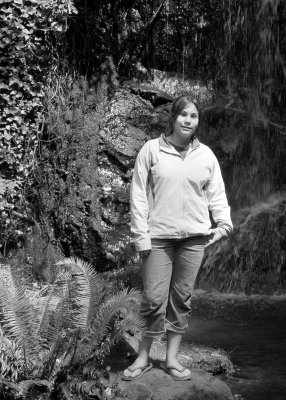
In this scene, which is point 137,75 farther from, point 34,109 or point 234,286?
point 234,286

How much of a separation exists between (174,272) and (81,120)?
483 cm

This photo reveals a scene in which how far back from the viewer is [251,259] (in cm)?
903

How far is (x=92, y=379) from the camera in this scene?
15.3 ft

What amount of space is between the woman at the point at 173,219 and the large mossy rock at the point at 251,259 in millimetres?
3962

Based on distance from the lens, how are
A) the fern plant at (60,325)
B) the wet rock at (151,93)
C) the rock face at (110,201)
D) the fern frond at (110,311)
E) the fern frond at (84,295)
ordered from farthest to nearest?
the wet rock at (151,93), the rock face at (110,201), the fern frond at (84,295), the fern frond at (110,311), the fern plant at (60,325)

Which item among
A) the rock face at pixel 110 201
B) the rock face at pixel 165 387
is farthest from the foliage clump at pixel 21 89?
the rock face at pixel 165 387

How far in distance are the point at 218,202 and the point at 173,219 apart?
407 millimetres

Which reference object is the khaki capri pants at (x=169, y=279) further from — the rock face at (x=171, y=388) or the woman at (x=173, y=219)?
the rock face at (x=171, y=388)

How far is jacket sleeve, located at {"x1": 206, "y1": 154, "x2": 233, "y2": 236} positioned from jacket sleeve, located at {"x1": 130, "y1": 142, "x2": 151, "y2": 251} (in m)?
0.50

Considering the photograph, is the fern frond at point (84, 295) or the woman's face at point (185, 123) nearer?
the woman's face at point (185, 123)

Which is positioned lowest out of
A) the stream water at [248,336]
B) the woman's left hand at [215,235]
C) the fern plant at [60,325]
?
the stream water at [248,336]

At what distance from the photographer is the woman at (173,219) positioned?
475 centimetres

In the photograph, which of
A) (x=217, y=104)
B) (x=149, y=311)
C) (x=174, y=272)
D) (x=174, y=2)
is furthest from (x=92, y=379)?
(x=174, y=2)

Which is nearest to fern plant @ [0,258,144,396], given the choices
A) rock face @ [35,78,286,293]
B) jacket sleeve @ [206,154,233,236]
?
jacket sleeve @ [206,154,233,236]
